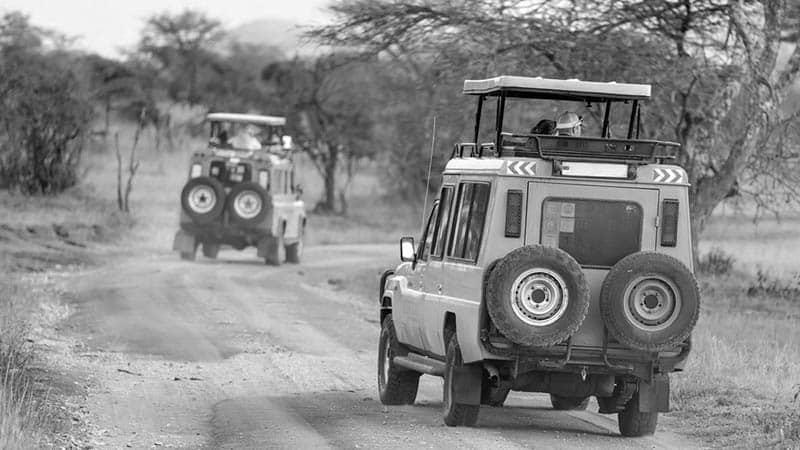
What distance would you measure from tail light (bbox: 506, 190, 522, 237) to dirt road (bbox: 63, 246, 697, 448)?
1407mm

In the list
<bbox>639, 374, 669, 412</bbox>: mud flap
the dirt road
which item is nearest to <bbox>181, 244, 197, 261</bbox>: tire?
the dirt road

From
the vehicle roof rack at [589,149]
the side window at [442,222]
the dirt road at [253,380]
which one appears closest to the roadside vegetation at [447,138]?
the side window at [442,222]

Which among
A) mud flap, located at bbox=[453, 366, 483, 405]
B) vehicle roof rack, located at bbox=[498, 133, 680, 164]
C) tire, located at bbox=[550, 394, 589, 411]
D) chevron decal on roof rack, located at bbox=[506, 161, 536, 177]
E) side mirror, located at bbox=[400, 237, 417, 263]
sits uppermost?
vehicle roof rack, located at bbox=[498, 133, 680, 164]

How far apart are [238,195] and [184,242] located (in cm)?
179

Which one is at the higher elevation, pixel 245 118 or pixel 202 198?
pixel 245 118

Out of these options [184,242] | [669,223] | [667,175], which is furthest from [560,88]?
[184,242]

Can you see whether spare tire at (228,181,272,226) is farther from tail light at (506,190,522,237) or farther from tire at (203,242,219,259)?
tail light at (506,190,522,237)

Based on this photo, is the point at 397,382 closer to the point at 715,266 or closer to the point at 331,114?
the point at 715,266

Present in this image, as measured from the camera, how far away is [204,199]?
27.7m

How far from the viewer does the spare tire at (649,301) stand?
929 centimetres

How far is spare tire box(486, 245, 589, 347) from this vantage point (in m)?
9.12

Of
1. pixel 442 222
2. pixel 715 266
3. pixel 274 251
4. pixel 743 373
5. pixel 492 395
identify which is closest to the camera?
pixel 492 395

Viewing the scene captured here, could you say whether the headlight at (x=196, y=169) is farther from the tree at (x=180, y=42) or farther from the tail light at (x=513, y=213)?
the tree at (x=180, y=42)

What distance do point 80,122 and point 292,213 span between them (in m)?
12.4
